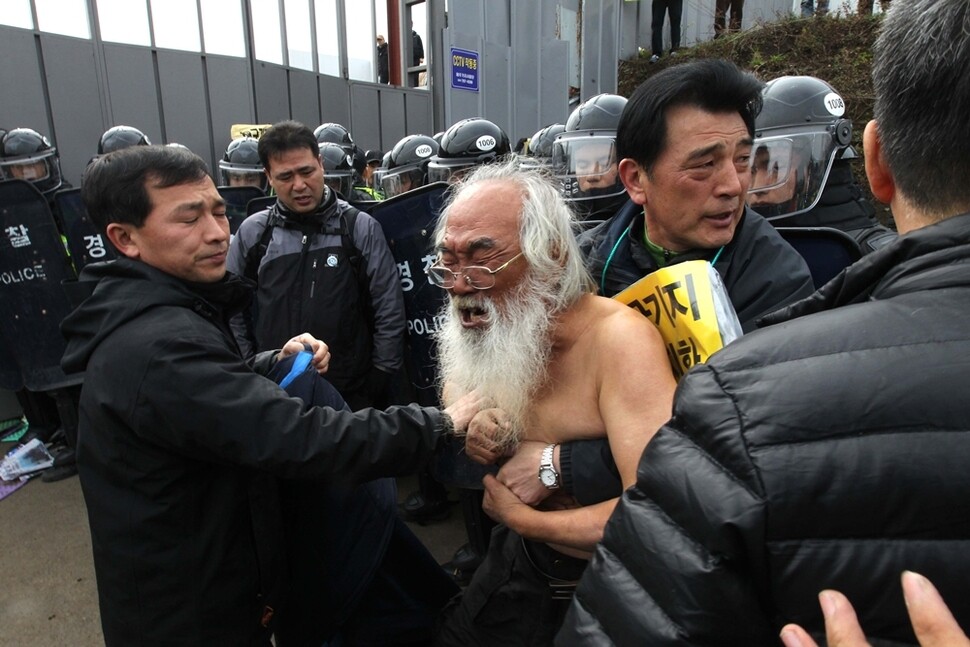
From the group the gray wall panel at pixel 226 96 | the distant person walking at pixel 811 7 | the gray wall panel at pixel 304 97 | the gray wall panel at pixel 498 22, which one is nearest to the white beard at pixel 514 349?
the gray wall panel at pixel 498 22

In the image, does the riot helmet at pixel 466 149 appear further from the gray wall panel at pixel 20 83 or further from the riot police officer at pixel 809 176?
the gray wall panel at pixel 20 83

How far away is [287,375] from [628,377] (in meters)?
1.07

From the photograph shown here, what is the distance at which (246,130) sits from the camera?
9.09 m

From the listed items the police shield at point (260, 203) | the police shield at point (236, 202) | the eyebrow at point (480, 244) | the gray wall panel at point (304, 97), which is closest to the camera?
the eyebrow at point (480, 244)

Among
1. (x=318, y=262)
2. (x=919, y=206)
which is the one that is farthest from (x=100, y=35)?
(x=919, y=206)

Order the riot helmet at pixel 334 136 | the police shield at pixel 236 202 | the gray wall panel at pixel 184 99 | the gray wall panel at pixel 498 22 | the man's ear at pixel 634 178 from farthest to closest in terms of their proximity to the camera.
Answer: the gray wall panel at pixel 184 99, the gray wall panel at pixel 498 22, the riot helmet at pixel 334 136, the police shield at pixel 236 202, the man's ear at pixel 634 178

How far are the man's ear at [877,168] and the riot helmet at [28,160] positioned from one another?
6.04m

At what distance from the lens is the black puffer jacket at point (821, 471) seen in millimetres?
615

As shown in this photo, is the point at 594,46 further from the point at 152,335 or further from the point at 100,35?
the point at 152,335

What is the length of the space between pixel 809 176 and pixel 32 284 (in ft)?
16.2

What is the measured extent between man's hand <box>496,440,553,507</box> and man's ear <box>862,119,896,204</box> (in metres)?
0.98

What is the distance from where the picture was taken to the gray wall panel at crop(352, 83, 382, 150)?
1323 centimetres

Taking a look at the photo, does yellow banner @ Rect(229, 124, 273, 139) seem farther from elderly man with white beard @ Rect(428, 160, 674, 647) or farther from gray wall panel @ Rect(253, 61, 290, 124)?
elderly man with white beard @ Rect(428, 160, 674, 647)

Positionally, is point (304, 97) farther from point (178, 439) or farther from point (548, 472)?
point (548, 472)
